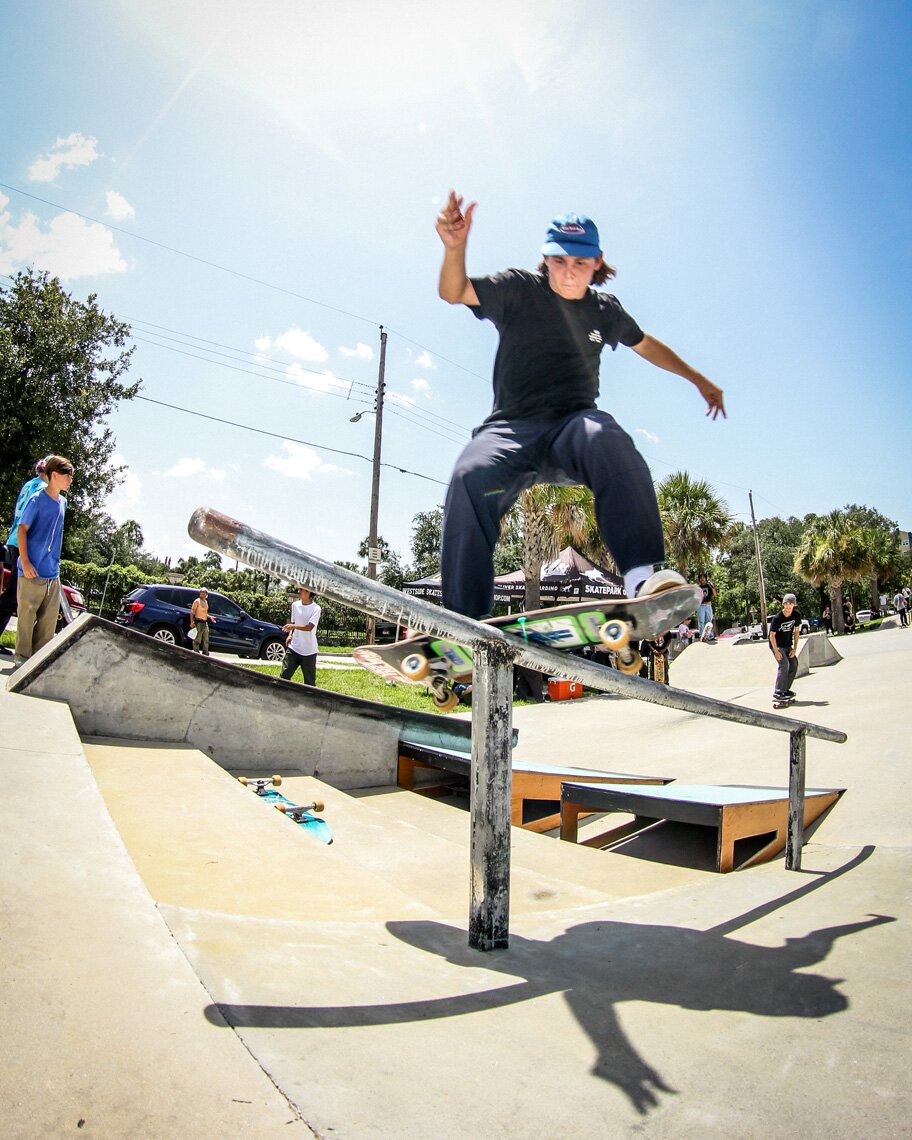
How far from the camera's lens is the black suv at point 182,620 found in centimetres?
1459

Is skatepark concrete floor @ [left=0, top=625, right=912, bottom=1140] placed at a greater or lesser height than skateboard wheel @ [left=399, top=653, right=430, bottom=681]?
lesser

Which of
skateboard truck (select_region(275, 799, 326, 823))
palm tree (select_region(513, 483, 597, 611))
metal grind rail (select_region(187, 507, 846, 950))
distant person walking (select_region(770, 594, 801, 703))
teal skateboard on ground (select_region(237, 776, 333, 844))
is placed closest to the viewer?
metal grind rail (select_region(187, 507, 846, 950))

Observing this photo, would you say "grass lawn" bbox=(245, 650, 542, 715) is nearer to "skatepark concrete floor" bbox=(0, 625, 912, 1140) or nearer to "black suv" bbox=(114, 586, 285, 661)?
"black suv" bbox=(114, 586, 285, 661)

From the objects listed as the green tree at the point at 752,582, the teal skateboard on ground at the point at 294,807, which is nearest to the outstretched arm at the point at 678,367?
the teal skateboard on ground at the point at 294,807

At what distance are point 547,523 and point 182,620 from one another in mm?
8914

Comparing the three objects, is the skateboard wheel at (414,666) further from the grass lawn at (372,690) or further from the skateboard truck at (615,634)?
the grass lawn at (372,690)

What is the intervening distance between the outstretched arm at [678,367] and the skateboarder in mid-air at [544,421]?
22 centimetres

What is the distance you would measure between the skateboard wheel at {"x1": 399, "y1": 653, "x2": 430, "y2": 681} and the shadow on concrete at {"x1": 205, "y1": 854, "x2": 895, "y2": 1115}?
845 millimetres

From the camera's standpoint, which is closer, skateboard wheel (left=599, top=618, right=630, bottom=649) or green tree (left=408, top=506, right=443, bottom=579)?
skateboard wheel (left=599, top=618, right=630, bottom=649)

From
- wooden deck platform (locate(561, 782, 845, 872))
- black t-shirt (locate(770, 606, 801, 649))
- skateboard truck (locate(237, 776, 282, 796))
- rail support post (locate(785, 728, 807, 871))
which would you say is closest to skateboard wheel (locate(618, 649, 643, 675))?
rail support post (locate(785, 728, 807, 871))

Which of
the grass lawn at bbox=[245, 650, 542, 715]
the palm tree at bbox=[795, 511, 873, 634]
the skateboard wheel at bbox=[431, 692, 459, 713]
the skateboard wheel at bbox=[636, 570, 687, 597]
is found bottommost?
the grass lawn at bbox=[245, 650, 542, 715]

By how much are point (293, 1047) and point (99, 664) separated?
3.17m

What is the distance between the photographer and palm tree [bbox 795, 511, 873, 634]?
3581 cm

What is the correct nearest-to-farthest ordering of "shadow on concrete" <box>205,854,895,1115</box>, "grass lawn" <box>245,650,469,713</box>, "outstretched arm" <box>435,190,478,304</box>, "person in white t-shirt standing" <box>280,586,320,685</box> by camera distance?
"shadow on concrete" <box>205,854,895,1115</box> < "outstretched arm" <box>435,190,478,304</box> < "person in white t-shirt standing" <box>280,586,320,685</box> < "grass lawn" <box>245,650,469,713</box>
